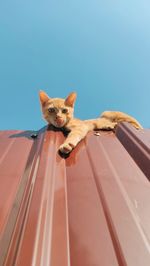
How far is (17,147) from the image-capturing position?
188 centimetres

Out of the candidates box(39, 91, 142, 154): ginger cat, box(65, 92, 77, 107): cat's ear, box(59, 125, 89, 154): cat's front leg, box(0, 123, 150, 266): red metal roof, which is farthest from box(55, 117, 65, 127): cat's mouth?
box(0, 123, 150, 266): red metal roof

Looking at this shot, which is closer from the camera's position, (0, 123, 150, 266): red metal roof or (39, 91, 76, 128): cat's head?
(0, 123, 150, 266): red metal roof

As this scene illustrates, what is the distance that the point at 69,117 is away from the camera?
314 cm

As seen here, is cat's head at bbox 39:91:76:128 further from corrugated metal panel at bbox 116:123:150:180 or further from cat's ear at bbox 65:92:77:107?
corrugated metal panel at bbox 116:123:150:180

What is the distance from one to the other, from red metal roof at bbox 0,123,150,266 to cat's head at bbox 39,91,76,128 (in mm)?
1112

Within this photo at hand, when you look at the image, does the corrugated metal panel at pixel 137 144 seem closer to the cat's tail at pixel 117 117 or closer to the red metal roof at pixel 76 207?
the red metal roof at pixel 76 207

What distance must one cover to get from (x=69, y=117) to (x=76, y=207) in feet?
7.11

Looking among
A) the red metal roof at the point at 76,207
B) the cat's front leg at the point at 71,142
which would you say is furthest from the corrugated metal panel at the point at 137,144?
the cat's front leg at the point at 71,142

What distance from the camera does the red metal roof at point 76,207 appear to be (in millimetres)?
748

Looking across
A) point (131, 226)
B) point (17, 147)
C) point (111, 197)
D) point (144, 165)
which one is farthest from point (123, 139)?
point (131, 226)

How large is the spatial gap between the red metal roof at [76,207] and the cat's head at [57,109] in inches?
43.8

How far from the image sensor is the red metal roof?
0.75 metres

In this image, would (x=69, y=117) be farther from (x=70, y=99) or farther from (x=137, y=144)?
(x=137, y=144)

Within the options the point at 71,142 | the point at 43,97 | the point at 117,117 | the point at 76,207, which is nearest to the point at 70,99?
the point at 43,97
